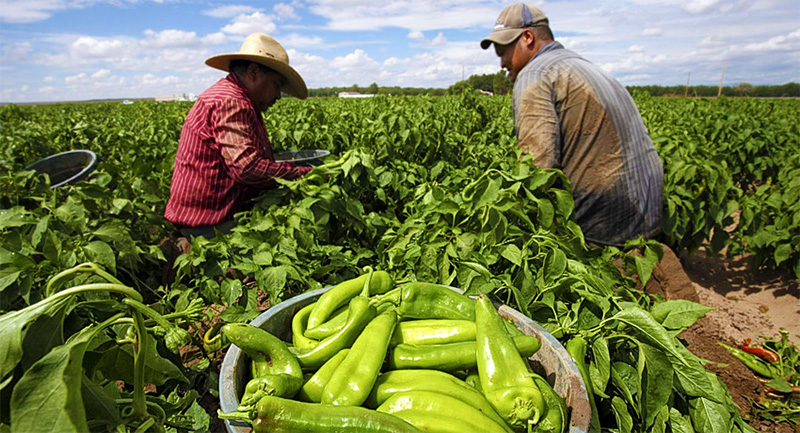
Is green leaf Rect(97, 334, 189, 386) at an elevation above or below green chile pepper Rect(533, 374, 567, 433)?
above

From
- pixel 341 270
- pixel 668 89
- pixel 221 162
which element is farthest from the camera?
pixel 668 89

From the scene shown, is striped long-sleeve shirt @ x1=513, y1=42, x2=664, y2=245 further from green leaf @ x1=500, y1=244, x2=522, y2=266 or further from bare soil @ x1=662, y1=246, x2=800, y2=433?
green leaf @ x1=500, y1=244, x2=522, y2=266

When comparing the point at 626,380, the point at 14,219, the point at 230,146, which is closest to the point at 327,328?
the point at 626,380

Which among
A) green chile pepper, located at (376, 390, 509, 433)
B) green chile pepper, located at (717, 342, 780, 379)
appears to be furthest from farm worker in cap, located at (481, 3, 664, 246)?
green chile pepper, located at (376, 390, 509, 433)

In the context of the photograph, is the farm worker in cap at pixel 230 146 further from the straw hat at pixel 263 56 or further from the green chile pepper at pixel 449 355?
the green chile pepper at pixel 449 355

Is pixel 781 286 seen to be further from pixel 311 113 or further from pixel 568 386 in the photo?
pixel 311 113

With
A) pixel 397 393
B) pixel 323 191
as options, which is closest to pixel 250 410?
pixel 397 393

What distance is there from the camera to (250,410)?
1.10 meters

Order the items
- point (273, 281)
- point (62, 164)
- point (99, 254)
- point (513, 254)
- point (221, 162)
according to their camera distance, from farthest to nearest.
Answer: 1. point (62, 164)
2. point (221, 162)
3. point (99, 254)
4. point (273, 281)
5. point (513, 254)

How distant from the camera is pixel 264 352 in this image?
134cm

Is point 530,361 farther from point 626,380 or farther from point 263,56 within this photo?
point 263,56

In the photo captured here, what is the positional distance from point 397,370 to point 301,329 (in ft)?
1.43

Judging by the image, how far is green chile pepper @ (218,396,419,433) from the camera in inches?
41.9

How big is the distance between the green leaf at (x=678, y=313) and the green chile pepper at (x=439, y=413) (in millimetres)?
806
